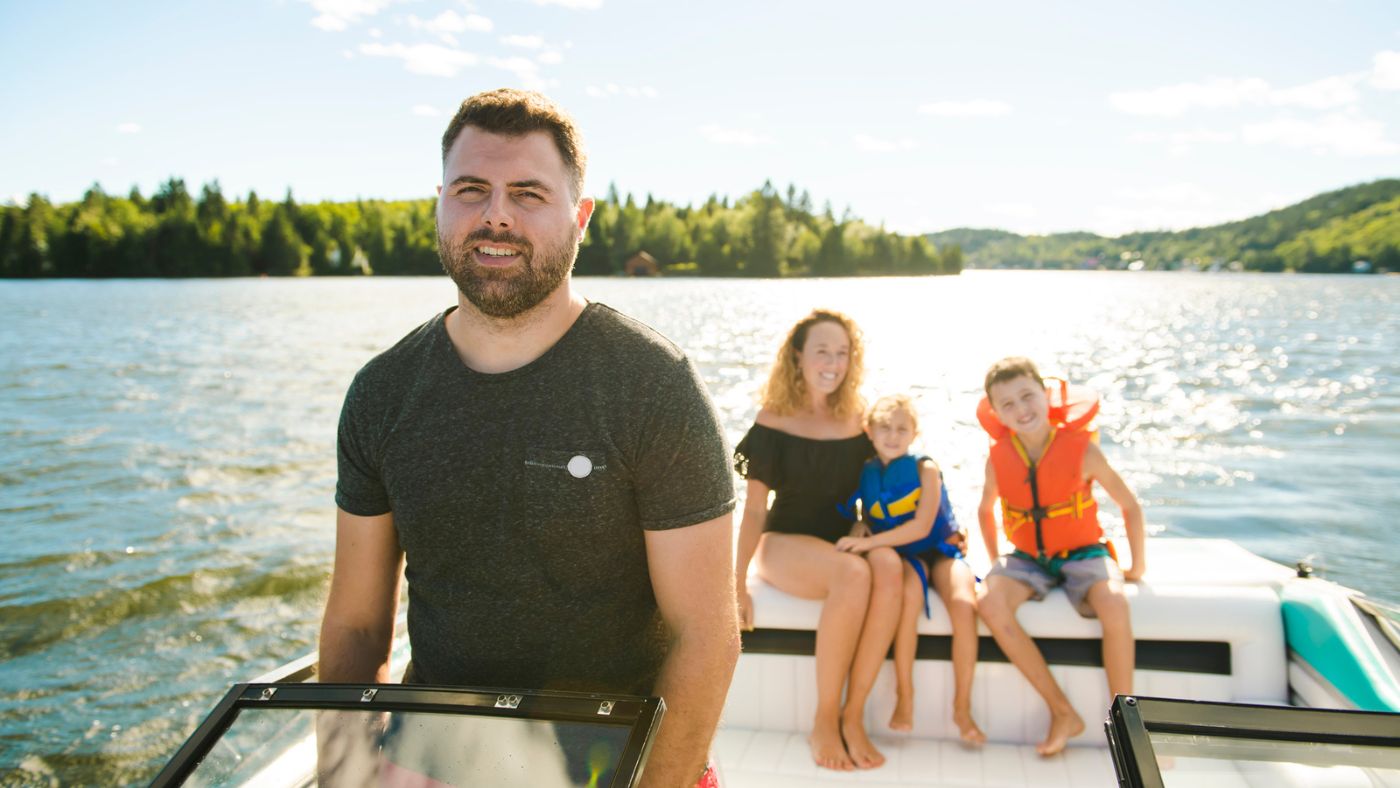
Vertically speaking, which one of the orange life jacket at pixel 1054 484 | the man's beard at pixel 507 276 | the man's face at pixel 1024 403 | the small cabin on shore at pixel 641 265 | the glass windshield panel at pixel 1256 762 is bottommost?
the small cabin on shore at pixel 641 265

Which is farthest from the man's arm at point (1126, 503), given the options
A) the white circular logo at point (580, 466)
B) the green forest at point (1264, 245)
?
the green forest at point (1264, 245)

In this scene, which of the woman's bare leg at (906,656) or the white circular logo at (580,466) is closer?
the white circular logo at (580,466)

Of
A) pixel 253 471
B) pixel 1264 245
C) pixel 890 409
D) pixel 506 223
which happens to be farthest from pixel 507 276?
pixel 1264 245

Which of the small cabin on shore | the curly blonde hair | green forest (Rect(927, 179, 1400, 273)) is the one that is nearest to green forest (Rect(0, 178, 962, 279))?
the small cabin on shore

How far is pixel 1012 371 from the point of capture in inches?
143

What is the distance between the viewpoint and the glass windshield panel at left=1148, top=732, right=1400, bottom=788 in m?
1.19

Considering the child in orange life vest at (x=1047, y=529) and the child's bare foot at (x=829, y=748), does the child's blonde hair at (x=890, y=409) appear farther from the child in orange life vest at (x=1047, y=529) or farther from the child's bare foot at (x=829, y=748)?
the child's bare foot at (x=829, y=748)

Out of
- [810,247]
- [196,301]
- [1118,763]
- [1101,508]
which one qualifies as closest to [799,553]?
[1118,763]

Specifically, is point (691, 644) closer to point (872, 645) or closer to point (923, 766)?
point (872, 645)

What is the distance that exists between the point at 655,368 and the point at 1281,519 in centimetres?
954

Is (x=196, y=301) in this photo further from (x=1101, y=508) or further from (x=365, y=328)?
(x=1101, y=508)

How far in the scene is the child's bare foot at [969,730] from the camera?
3158mm

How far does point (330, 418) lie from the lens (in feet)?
44.4

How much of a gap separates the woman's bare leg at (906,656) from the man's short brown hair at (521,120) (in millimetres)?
2139
